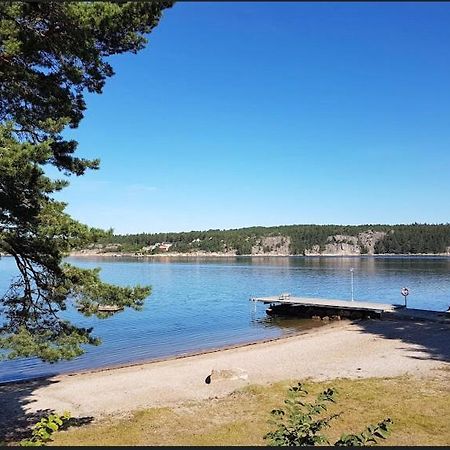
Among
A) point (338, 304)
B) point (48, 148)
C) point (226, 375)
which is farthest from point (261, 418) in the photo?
point (338, 304)

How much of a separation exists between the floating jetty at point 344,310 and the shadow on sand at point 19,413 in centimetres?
2206

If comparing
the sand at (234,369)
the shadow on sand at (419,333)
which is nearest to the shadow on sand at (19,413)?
the sand at (234,369)

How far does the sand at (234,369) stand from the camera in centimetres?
1548

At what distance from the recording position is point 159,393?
16.1 m

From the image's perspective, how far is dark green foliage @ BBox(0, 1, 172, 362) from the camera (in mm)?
7586

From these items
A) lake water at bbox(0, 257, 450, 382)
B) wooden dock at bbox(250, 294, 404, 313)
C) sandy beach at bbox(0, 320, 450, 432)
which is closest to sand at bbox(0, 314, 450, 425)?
sandy beach at bbox(0, 320, 450, 432)

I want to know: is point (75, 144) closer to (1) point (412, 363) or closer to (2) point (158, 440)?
(2) point (158, 440)

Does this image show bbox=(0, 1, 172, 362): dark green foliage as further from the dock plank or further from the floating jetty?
the dock plank

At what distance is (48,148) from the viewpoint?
7316 mm

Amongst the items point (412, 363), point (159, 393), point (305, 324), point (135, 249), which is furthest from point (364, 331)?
point (135, 249)

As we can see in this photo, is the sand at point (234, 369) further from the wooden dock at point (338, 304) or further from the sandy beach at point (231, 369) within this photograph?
the wooden dock at point (338, 304)

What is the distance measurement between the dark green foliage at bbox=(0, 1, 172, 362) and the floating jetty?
2471 cm

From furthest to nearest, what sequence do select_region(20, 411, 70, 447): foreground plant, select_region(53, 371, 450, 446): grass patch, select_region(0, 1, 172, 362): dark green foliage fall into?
1. select_region(53, 371, 450, 446): grass patch
2. select_region(0, 1, 172, 362): dark green foliage
3. select_region(20, 411, 70, 447): foreground plant

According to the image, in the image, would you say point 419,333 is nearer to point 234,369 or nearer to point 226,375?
point 234,369
